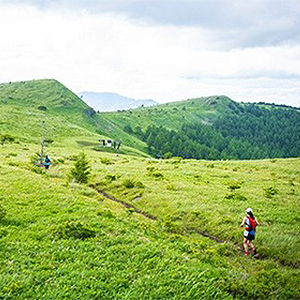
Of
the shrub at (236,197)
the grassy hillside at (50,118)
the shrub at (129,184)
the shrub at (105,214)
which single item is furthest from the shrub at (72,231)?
the grassy hillside at (50,118)

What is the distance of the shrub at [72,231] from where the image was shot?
42.3 feet

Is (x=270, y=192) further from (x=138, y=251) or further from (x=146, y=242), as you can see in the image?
(x=138, y=251)

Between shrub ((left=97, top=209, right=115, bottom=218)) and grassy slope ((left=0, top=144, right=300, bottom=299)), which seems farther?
shrub ((left=97, top=209, right=115, bottom=218))

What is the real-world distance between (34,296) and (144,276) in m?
3.63

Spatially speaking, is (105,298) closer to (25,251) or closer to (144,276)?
(144,276)

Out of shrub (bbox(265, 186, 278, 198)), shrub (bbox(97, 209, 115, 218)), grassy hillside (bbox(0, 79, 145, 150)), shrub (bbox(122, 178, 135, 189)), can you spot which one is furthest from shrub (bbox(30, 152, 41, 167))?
grassy hillside (bbox(0, 79, 145, 150))

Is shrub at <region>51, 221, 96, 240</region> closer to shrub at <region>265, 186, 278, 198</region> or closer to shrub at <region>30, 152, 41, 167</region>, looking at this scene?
shrub at <region>265, 186, 278, 198</region>

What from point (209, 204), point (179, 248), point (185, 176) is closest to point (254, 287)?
point (179, 248)

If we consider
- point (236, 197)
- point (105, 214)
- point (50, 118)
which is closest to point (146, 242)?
point (105, 214)

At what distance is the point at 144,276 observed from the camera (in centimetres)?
1030

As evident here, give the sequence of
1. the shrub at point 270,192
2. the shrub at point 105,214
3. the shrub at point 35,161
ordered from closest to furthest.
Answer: the shrub at point 105,214 < the shrub at point 270,192 < the shrub at point 35,161

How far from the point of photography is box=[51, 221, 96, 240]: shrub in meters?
12.9

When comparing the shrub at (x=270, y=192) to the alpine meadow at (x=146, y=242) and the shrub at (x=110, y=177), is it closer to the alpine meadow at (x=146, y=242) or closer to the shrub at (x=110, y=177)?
the alpine meadow at (x=146, y=242)

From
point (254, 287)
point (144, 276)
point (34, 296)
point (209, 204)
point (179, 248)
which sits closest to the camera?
point (34, 296)
